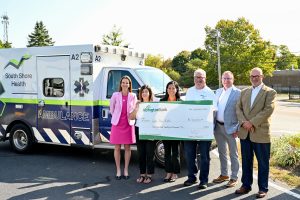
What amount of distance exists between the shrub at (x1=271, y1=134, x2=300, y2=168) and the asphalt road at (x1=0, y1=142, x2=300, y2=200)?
3.95 ft

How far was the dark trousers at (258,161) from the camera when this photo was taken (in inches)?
228

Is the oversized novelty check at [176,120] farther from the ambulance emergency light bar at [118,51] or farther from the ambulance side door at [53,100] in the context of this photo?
the ambulance side door at [53,100]

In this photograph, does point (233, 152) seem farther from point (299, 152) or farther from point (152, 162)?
point (299, 152)

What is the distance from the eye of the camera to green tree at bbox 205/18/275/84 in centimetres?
4278

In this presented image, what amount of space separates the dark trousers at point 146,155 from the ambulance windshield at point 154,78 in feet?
5.03

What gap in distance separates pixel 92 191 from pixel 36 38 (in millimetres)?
77784

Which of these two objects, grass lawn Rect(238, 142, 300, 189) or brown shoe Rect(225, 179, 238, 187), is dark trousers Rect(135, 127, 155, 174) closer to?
brown shoe Rect(225, 179, 238, 187)

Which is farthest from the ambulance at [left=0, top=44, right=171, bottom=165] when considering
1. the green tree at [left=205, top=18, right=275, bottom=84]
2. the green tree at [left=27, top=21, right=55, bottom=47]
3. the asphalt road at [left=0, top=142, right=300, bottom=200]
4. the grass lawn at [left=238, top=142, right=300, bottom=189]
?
the green tree at [left=27, top=21, right=55, bottom=47]

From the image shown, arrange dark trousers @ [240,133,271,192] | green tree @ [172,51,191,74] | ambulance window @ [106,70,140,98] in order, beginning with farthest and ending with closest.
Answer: green tree @ [172,51,191,74] < ambulance window @ [106,70,140,98] < dark trousers @ [240,133,271,192]

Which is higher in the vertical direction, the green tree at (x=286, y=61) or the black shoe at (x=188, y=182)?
the green tree at (x=286, y=61)

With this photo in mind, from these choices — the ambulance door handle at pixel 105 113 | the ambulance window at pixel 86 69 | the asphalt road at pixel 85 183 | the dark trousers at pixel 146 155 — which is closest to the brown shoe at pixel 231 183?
the asphalt road at pixel 85 183

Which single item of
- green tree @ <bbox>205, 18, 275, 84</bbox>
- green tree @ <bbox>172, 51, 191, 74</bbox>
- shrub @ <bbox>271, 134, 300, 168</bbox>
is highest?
green tree @ <bbox>172, 51, 191, 74</bbox>

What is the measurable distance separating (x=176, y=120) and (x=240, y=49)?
39561mm

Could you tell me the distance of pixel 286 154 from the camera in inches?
308
